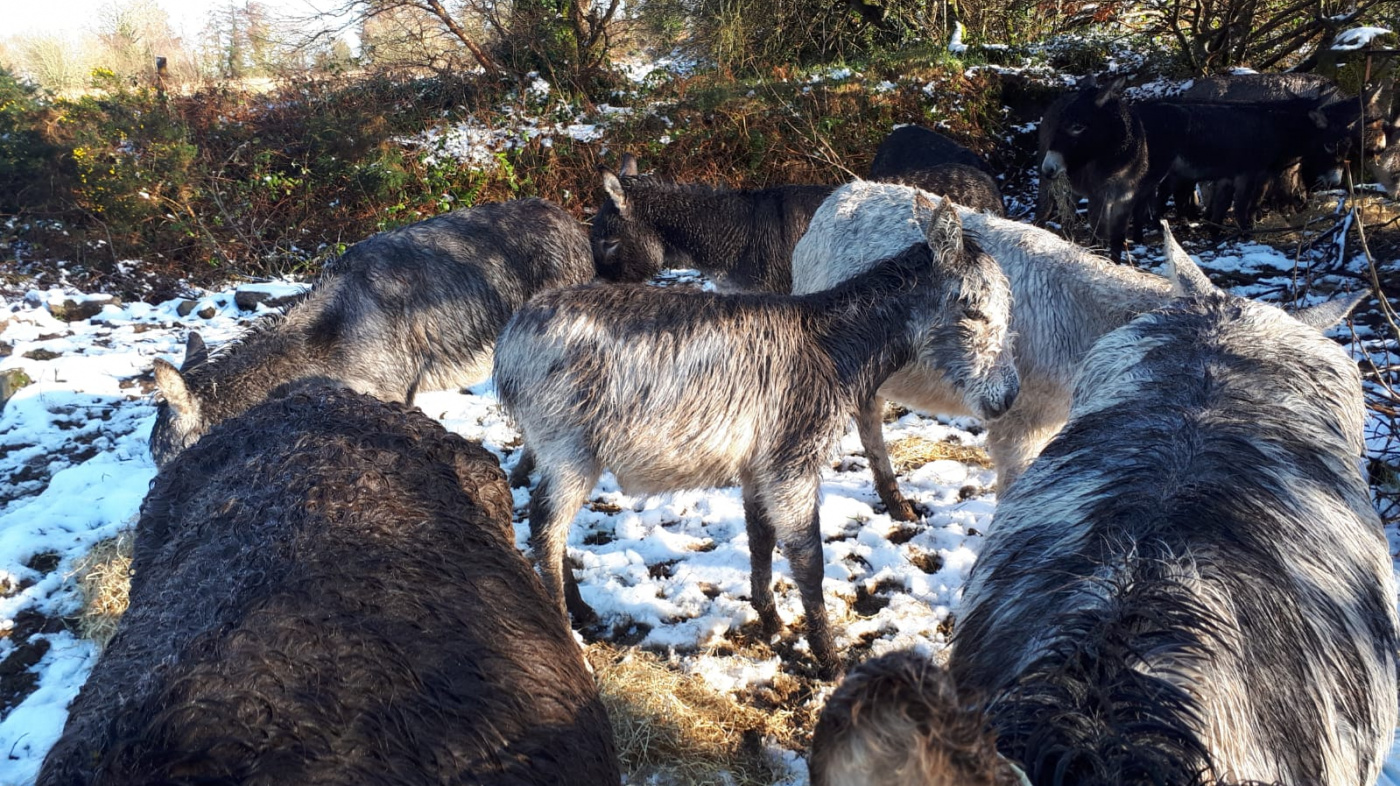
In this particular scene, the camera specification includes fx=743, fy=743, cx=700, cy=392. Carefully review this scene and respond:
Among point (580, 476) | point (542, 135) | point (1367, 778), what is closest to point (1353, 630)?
point (1367, 778)

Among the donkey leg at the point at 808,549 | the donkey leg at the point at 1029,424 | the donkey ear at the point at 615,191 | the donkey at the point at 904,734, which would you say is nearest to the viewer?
the donkey at the point at 904,734

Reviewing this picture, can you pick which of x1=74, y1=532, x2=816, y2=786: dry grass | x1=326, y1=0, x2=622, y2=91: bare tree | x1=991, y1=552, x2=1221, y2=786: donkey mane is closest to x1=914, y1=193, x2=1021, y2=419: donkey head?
x1=74, y1=532, x2=816, y2=786: dry grass

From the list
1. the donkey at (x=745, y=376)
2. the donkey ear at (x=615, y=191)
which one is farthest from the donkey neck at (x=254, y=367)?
the donkey ear at (x=615, y=191)

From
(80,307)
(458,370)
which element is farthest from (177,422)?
(80,307)

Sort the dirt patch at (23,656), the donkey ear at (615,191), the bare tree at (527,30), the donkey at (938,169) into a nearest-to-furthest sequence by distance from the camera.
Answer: the dirt patch at (23,656)
the donkey ear at (615,191)
the donkey at (938,169)
the bare tree at (527,30)

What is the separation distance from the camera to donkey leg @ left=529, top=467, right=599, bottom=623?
11.3 ft

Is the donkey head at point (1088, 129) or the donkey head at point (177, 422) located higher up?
the donkey head at point (1088, 129)

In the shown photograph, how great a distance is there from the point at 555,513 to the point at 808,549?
120 cm

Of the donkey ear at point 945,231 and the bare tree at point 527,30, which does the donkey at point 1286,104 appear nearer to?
the donkey ear at point 945,231

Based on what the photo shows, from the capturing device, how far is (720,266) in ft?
21.5

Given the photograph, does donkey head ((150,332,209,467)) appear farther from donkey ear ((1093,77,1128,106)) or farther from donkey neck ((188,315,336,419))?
donkey ear ((1093,77,1128,106))

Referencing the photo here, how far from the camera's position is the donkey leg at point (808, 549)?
3.41 meters

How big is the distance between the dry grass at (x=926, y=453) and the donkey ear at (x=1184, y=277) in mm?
2350

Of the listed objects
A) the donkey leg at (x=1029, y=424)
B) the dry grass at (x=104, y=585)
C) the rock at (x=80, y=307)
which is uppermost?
the rock at (x=80, y=307)
